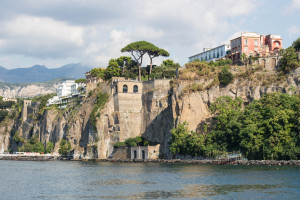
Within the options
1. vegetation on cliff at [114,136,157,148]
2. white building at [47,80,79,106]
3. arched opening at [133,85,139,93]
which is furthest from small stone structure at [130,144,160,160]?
white building at [47,80,79,106]

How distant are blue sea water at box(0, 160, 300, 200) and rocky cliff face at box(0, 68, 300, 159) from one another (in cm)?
1813

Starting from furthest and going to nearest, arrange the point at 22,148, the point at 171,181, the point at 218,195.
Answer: the point at 22,148, the point at 171,181, the point at 218,195

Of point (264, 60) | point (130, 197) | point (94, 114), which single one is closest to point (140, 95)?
point (94, 114)

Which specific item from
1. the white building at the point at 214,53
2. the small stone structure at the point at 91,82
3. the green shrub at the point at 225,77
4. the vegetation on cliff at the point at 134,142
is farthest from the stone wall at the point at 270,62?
the small stone structure at the point at 91,82

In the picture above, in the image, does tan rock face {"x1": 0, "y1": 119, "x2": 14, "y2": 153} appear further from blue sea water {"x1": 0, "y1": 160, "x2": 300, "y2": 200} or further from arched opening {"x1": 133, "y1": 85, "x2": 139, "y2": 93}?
blue sea water {"x1": 0, "y1": 160, "x2": 300, "y2": 200}

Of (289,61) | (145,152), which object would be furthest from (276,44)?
(145,152)

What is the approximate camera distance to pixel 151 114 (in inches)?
3093

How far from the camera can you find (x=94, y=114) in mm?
82000

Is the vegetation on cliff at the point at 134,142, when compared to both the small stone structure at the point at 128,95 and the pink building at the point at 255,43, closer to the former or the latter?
the small stone structure at the point at 128,95

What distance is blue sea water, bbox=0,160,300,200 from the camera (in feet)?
114

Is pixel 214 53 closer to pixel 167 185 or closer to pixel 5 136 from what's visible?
pixel 167 185

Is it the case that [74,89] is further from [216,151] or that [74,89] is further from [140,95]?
[216,151]

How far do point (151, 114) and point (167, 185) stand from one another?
3859 cm

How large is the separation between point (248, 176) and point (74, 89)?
7607cm
